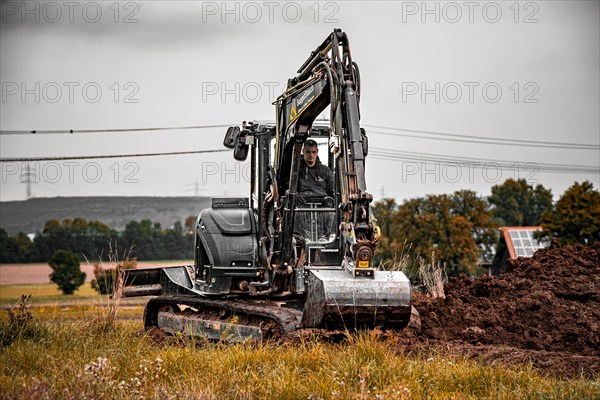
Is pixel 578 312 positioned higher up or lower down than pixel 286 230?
lower down

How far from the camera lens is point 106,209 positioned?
97.9m

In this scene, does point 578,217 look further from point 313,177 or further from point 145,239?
point 145,239

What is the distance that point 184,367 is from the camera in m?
9.62

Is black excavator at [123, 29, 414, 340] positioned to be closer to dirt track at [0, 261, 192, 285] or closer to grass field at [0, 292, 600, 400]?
grass field at [0, 292, 600, 400]

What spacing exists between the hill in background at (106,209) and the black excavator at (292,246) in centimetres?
7860

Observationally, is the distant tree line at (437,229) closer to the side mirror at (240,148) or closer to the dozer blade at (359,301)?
the side mirror at (240,148)

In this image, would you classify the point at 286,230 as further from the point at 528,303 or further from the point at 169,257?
the point at 169,257

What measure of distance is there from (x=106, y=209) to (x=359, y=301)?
→ 295ft

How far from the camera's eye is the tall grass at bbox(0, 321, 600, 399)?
8383mm

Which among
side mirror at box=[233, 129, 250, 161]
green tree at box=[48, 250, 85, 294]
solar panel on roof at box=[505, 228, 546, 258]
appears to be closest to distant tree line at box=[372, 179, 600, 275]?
solar panel on roof at box=[505, 228, 546, 258]

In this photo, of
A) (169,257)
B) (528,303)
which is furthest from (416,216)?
(528,303)

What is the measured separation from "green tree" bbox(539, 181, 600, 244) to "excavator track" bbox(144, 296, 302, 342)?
35910mm

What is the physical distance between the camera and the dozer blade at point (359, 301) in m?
10.6

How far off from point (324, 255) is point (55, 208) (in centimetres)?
9099
